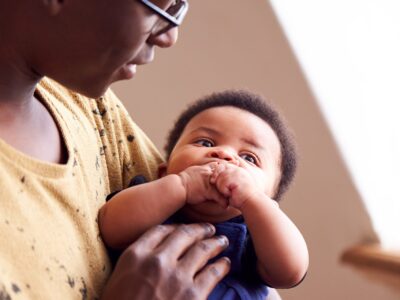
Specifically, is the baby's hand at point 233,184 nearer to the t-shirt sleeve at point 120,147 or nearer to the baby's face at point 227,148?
the baby's face at point 227,148

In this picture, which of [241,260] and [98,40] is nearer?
[98,40]

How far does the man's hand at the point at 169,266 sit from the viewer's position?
2.48 feet

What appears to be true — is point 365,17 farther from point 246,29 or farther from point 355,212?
point 355,212

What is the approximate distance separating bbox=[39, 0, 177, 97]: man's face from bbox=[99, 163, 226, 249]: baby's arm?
201 millimetres

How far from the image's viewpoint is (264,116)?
1079mm

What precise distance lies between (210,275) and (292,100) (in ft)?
2.87

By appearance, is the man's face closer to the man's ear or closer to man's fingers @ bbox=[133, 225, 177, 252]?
the man's ear

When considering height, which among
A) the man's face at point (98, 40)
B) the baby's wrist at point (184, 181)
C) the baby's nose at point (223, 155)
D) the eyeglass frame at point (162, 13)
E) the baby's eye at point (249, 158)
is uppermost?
the eyeglass frame at point (162, 13)

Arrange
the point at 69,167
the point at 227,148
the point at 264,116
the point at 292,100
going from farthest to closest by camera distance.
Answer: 1. the point at 292,100
2. the point at 264,116
3. the point at 227,148
4. the point at 69,167

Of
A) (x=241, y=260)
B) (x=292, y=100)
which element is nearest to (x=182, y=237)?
(x=241, y=260)

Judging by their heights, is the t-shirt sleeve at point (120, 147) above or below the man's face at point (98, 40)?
below

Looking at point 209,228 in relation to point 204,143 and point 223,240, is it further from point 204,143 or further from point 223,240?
point 204,143

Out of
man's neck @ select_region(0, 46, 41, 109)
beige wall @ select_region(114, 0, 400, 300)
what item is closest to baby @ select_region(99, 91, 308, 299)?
man's neck @ select_region(0, 46, 41, 109)

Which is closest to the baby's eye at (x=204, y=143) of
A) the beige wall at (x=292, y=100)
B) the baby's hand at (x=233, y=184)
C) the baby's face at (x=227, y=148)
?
the baby's face at (x=227, y=148)
